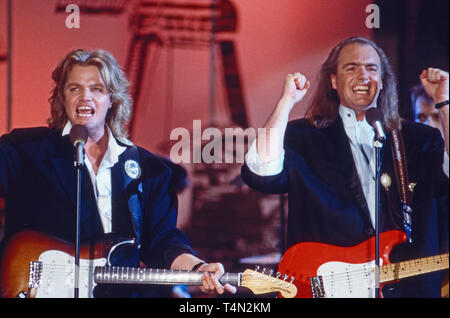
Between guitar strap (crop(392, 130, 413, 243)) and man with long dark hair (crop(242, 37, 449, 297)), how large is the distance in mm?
16

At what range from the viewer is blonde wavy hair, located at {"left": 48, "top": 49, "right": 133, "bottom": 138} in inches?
140

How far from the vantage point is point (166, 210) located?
3.56 meters

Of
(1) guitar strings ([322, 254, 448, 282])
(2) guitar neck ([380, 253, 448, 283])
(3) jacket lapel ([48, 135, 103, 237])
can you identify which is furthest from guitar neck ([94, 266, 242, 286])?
(2) guitar neck ([380, 253, 448, 283])

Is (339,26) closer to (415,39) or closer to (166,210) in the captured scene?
(415,39)

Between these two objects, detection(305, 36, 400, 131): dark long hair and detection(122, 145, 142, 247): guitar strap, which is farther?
detection(305, 36, 400, 131): dark long hair

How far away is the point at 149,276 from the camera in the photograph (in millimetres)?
3273

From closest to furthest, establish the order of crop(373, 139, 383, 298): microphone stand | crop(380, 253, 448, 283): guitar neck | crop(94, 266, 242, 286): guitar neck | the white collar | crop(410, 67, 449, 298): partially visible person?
crop(373, 139, 383, 298): microphone stand, crop(94, 266, 242, 286): guitar neck, crop(380, 253, 448, 283): guitar neck, the white collar, crop(410, 67, 449, 298): partially visible person

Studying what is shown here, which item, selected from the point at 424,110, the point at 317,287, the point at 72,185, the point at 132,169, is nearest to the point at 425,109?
the point at 424,110

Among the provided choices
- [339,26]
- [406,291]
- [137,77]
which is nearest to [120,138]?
[137,77]

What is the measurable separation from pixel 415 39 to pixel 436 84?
659 mm

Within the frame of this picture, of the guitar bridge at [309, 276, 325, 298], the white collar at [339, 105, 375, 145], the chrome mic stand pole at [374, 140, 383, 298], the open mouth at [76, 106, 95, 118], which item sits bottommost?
the guitar bridge at [309, 276, 325, 298]

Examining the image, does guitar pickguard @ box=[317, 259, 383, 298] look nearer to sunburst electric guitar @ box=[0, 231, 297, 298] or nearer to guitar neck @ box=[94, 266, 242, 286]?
sunburst electric guitar @ box=[0, 231, 297, 298]

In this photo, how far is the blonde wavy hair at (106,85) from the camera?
11.7 ft
